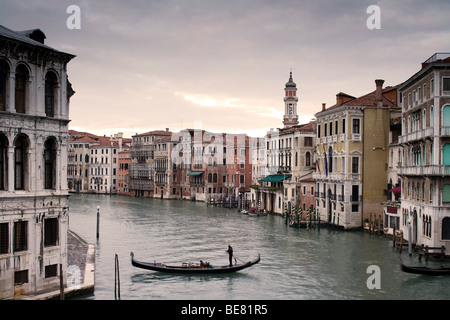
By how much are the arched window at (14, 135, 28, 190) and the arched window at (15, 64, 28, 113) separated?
0.85 meters

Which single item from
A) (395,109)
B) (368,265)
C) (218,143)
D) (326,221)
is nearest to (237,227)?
(326,221)

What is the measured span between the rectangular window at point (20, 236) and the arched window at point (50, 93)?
10.7ft

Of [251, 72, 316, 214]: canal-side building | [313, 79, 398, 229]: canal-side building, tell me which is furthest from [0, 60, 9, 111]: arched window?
[251, 72, 316, 214]: canal-side building

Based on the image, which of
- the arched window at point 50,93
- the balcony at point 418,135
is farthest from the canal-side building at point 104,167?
the arched window at point 50,93

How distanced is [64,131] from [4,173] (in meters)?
2.21

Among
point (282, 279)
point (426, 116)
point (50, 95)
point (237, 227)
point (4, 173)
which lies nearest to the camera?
point (4, 173)

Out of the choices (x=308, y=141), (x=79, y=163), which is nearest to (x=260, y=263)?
(x=308, y=141)

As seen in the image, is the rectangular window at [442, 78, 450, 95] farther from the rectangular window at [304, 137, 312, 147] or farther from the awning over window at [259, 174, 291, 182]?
the awning over window at [259, 174, 291, 182]

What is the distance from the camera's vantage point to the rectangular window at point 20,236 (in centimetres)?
1481

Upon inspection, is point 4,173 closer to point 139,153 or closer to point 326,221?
point 326,221

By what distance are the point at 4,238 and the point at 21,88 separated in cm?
418

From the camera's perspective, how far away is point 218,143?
68312 mm

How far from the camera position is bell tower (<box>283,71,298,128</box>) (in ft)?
207

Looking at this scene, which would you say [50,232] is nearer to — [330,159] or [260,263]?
[260,263]
